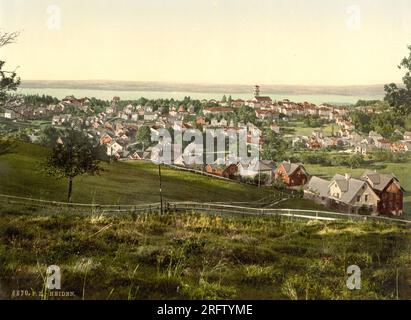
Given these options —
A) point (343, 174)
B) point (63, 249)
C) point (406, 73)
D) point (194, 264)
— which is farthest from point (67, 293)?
point (406, 73)

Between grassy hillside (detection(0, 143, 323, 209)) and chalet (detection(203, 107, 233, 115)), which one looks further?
chalet (detection(203, 107, 233, 115))

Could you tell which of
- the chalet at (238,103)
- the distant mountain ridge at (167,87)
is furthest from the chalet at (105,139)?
the chalet at (238,103)

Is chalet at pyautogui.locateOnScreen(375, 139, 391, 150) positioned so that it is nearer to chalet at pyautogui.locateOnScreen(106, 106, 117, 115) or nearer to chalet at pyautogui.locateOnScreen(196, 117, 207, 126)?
chalet at pyautogui.locateOnScreen(196, 117, 207, 126)

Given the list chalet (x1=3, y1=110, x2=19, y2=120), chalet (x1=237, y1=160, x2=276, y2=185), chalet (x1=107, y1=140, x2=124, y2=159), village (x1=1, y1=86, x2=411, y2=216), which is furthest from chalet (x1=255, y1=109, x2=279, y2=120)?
chalet (x1=3, y1=110, x2=19, y2=120)

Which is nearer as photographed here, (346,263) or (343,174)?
(346,263)
